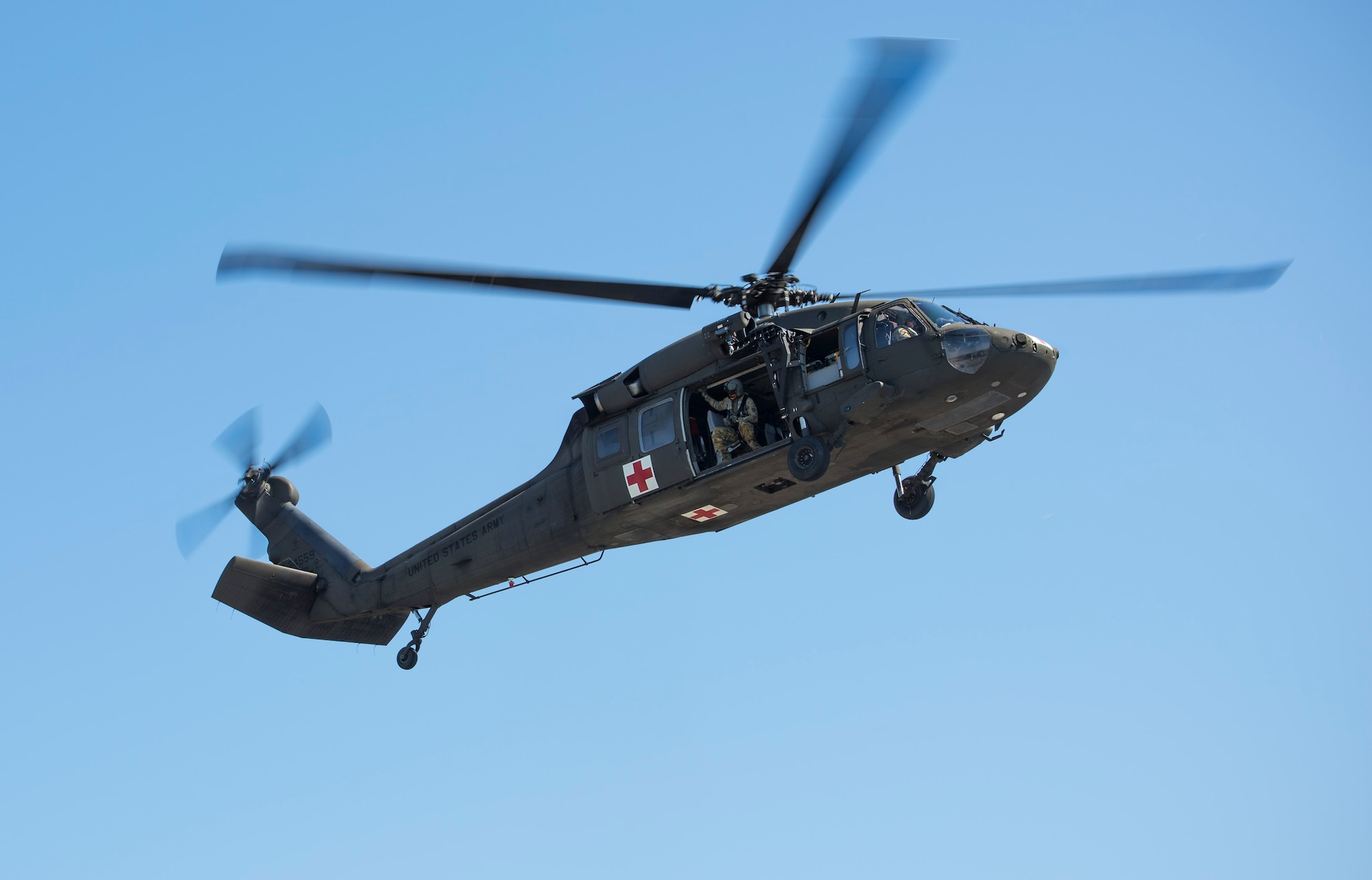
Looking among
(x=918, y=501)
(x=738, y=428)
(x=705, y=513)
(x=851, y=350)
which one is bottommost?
(x=918, y=501)

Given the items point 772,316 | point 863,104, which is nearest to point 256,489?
point 772,316

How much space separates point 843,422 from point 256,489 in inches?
593

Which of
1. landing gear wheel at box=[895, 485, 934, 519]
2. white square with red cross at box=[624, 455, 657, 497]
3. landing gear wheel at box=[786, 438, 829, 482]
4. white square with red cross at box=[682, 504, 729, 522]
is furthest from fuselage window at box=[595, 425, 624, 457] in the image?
landing gear wheel at box=[895, 485, 934, 519]

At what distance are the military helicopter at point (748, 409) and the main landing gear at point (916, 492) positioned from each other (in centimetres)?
3

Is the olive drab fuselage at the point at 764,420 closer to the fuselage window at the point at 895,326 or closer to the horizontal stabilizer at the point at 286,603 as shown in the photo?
the fuselage window at the point at 895,326

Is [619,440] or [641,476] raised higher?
[619,440]

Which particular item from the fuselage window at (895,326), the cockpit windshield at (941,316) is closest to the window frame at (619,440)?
the fuselage window at (895,326)

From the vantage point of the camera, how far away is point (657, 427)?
2147cm

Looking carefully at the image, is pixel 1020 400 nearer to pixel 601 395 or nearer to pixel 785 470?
pixel 785 470

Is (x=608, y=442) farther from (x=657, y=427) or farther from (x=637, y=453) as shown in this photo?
(x=657, y=427)

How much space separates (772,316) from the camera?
20.9m

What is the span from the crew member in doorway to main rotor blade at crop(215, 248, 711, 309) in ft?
5.65

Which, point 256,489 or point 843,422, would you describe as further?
point 256,489

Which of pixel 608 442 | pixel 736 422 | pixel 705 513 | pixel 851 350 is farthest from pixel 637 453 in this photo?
pixel 851 350
